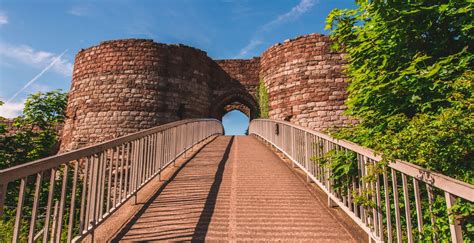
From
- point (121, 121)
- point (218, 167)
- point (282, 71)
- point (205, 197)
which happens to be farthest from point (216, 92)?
point (205, 197)

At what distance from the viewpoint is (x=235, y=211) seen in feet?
12.3

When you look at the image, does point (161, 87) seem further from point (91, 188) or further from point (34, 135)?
point (91, 188)

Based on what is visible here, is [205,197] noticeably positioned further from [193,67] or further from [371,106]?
[193,67]

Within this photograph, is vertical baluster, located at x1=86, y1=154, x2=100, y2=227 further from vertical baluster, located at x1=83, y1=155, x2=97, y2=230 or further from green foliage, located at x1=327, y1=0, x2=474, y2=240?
green foliage, located at x1=327, y1=0, x2=474, y2=240

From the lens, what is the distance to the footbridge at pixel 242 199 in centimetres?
223

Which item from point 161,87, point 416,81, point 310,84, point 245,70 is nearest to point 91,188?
point 416,81

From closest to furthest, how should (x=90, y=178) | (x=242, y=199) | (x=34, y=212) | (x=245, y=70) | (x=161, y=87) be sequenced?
1. (x=34, y=212)
2. (x=90, y=178)
3. (x=242, y=199)
4. (x=161, y=87)
5. (x=245, y=70)

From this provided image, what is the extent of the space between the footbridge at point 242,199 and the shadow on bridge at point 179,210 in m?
0.01

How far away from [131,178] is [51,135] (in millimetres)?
7616

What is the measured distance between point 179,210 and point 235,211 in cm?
77

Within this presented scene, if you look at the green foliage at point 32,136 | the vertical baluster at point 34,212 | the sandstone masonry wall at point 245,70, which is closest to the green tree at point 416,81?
the vertical baluster at point 34,212

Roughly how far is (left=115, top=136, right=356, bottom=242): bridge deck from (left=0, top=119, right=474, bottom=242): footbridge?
1cm

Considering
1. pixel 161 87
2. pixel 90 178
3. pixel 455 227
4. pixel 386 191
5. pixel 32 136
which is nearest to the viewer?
pixel 455 227

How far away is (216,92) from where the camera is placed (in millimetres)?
19672
